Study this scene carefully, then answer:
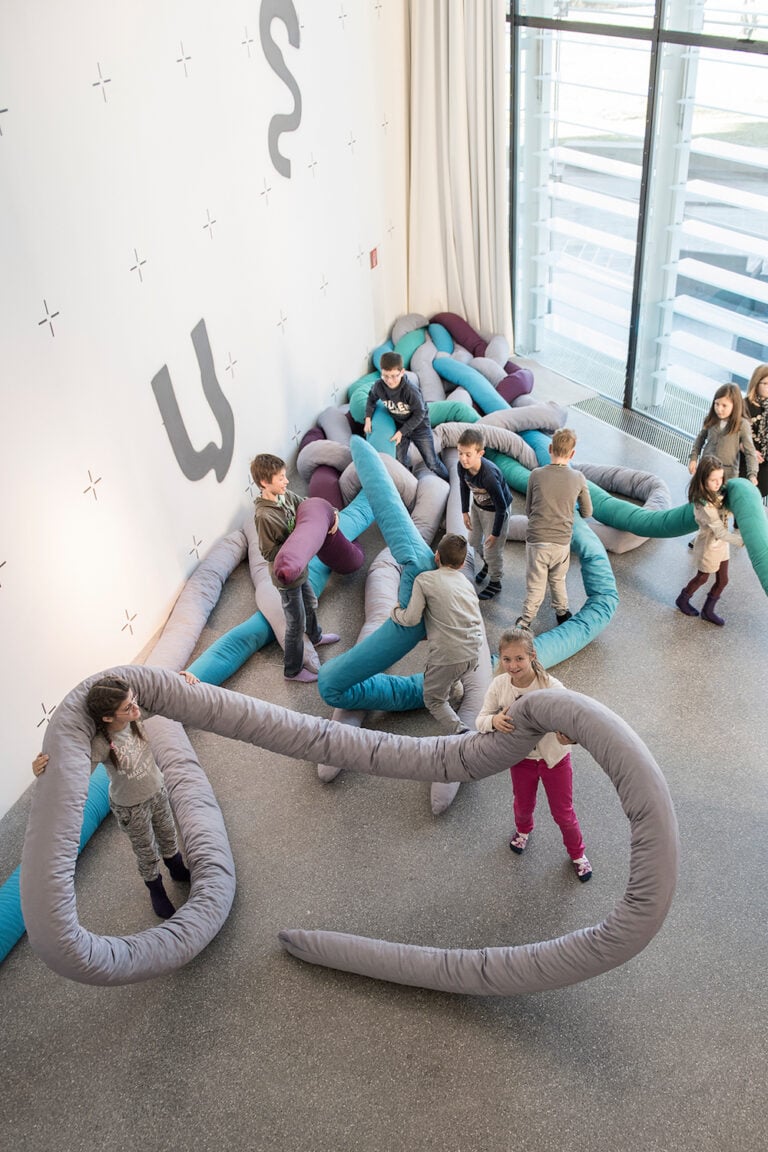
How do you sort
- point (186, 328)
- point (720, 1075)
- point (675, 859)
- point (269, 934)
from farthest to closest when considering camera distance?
point (186, 328), point (269, 934), point (720, 1075), point (675, 859)

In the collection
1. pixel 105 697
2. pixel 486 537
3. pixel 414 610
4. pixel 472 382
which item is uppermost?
pixel 105 697

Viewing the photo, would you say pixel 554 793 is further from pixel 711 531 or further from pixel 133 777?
pixel 711 531

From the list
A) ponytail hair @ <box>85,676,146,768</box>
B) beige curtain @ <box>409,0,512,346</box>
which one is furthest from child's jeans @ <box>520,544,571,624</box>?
beige curtain @ <box>409,0,512,346</box>

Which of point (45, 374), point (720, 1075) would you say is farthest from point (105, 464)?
point (720, 1075)

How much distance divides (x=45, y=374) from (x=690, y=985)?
318cm

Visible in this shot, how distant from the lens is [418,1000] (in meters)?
2.93

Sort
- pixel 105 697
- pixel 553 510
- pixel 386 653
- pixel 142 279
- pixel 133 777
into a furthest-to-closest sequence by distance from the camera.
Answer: pixel 142 279 → pixel 553 510 → pixel 386 653 → pixel 133 777 → pixel 105 697

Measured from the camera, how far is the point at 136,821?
2990 millimetres

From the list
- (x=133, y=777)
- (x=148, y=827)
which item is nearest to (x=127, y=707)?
(x=133, y=777)

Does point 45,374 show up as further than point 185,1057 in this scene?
Yes

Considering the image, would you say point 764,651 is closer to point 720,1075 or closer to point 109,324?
point 720,1075

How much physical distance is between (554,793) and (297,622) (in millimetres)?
1469

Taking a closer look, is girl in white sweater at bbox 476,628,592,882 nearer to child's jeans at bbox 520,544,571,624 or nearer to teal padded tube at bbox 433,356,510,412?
child's jeans at bbox 520,544,571,624

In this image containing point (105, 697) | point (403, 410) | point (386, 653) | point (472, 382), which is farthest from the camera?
point (472, 382)
